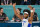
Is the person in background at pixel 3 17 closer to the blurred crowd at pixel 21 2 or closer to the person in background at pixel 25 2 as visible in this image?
the blurred crowd at pixel 21 2

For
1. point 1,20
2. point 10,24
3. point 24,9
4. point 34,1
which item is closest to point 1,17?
point 1,20

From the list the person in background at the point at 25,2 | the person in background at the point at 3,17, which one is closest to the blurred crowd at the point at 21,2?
the person in background at the point at 25,2

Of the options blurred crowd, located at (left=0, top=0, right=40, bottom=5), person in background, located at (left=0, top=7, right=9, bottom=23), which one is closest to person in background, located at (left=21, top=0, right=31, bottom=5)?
blurred crowd, located at (left=0, top=0, right=40, bottom=5)

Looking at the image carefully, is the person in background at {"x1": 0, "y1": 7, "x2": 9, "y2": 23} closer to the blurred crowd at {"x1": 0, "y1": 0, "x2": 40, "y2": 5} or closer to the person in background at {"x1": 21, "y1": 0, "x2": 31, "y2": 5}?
the blurred crowd at {"x1": 0, "y1": 0, "x2": 40, "y2": 5}

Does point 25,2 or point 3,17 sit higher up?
point 25,2

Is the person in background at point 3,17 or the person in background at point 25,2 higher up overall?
the person in background at point 25,2

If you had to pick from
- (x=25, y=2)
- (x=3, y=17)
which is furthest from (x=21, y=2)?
(x=3, y=17)

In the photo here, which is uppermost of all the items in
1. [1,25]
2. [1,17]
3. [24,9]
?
[24,9]

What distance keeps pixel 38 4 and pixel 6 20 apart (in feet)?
4.42

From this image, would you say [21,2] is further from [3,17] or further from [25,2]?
[3,17]

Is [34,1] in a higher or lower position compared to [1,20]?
higher

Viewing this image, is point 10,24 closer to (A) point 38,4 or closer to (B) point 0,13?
(B) point 0,13

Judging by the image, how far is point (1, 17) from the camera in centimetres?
454

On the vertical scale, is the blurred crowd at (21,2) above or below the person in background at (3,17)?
above
